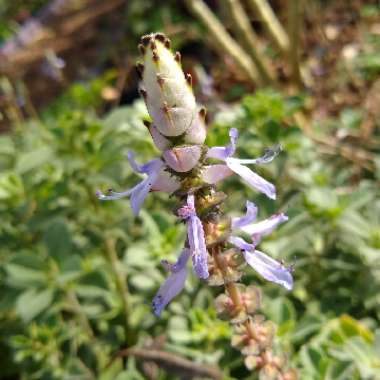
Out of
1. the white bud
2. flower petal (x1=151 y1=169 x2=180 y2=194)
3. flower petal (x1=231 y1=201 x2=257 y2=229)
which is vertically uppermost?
the white bud

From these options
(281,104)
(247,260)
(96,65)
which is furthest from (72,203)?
(96,65)

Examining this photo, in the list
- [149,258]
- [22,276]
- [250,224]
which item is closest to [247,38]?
[149,258]

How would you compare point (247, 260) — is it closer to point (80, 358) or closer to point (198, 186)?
point (198, 186)

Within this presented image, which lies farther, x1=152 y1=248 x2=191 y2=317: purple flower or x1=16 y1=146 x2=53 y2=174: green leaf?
x1=16 y1=146 x2=53 y2=174: green leaf

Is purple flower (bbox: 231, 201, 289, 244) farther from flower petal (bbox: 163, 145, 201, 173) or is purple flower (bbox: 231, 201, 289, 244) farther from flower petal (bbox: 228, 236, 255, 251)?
flower petal (bbox: 163, 145, 201, 173)

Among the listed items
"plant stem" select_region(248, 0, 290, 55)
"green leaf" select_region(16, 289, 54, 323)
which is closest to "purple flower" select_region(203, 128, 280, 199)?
"green leaf" select_region(16, 289, 54, 323)

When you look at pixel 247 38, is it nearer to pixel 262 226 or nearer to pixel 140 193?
pixel 262 226

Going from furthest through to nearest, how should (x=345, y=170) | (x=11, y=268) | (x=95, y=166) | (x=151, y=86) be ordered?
(x=345, y=170) → (x=95, y=166) → (x=11, y=268) → (x=151, y=86)

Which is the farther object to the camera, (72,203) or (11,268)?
(72,203)
